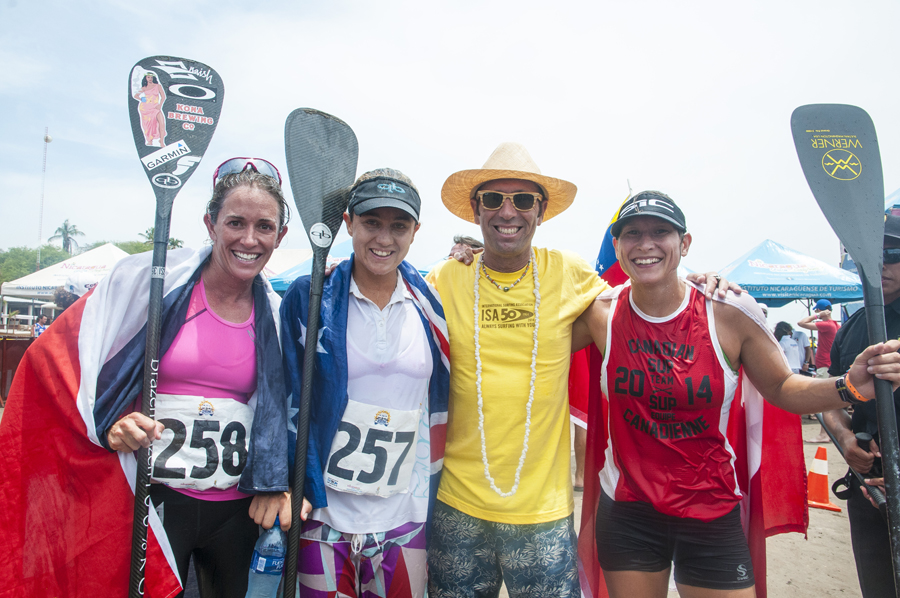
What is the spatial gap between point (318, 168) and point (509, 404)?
1.60 metres

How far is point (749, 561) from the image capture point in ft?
7.16

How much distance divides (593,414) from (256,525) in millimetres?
1864

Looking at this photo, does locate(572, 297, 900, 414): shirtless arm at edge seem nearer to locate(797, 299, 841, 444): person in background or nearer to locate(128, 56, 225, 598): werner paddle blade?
locate(128, 56, 225, 598): werner paddle blade

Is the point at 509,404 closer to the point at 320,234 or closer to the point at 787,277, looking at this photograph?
the point at 320,234

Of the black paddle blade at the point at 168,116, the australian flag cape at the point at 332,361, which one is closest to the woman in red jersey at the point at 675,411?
the australian flag cape at the point at 332,361

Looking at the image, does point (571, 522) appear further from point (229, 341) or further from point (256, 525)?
point (229, 341)

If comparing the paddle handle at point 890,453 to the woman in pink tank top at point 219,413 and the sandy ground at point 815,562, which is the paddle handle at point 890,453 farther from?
the woman in pink tank top at point 219,413

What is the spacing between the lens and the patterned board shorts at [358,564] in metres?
2.10

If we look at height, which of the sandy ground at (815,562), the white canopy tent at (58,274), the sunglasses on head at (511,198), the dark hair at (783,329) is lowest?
the sandy ground at (815,562)

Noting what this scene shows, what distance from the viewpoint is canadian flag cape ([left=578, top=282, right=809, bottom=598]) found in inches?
97.0

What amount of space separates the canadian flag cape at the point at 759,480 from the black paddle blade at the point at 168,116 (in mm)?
2695

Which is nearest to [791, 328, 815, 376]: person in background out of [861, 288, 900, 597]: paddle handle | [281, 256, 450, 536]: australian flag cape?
[861, 288, 900, 597]: paddle handle

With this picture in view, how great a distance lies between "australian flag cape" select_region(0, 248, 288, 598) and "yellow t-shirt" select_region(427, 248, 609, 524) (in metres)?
0.86

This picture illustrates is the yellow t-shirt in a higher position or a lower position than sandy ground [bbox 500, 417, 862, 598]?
higher
